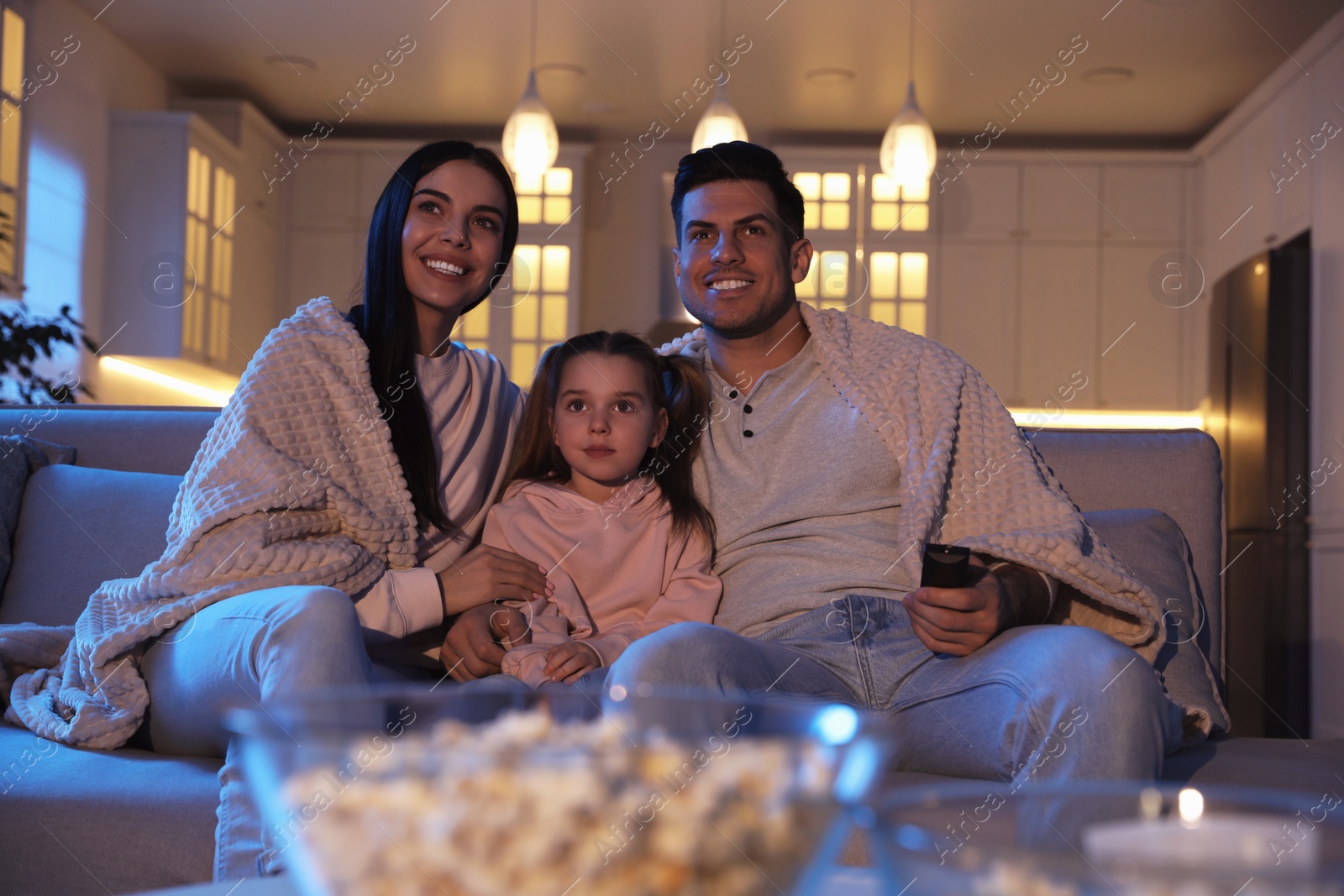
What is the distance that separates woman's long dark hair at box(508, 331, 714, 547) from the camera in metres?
1.76

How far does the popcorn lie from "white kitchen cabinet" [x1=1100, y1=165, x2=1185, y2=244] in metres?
5.54

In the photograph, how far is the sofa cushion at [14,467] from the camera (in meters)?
1.69

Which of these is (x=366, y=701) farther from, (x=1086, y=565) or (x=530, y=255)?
(x=530, y=255)

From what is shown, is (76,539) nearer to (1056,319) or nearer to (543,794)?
(543,794)

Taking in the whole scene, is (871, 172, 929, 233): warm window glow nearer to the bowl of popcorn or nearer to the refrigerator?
the refrigerator

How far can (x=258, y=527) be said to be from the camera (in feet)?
4.42

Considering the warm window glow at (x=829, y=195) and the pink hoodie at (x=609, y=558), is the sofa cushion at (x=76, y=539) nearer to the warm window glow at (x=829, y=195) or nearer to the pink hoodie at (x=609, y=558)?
the pink hoodie at (x=609, y=558)

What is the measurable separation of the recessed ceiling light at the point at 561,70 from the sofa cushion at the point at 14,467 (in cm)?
341

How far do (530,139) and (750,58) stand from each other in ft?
5.26

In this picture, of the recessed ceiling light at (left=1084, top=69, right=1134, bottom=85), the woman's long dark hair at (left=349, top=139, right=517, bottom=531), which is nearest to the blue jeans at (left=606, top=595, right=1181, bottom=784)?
the woman's long dark hair at (left=349, top=139, right=517, bottom=531)

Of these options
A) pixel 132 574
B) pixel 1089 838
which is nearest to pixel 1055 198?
pixel 132 574

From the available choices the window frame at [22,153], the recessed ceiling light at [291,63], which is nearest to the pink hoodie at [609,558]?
the window frame at [22,153]

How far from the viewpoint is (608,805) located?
1.22 feet

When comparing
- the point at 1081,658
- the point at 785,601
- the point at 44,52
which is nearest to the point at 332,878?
the point at 1081,658
